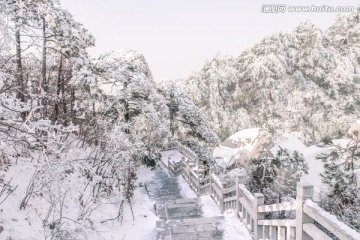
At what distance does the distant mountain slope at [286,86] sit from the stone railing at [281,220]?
14.1m

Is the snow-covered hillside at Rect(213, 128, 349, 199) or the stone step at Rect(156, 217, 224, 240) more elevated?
the snow-covered hillside at Rect(213, 128, 349, 199)

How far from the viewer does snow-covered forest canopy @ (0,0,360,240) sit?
5.75 metres

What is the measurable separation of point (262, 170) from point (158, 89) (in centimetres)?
1039

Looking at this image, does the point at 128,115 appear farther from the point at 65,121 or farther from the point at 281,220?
the point at 281,220

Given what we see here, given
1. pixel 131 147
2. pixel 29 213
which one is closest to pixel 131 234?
pixel 29 213

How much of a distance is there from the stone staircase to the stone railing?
60 cm

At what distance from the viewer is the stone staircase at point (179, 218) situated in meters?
6.52

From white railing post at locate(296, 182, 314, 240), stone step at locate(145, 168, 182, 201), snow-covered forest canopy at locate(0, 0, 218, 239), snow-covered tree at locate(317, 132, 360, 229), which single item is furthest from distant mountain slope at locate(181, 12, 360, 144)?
white railing post at locate(296, 182, 314, 240)

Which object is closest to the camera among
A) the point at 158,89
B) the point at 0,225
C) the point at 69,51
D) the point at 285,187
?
the point at 0,225

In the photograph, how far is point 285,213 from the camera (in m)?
6.75

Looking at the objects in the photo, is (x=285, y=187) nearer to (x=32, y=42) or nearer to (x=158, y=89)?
(x=32, y=42)

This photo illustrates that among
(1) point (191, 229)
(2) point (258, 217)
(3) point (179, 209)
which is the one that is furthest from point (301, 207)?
(3) point (179, 209)

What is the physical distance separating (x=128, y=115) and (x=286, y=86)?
13297 millimetres

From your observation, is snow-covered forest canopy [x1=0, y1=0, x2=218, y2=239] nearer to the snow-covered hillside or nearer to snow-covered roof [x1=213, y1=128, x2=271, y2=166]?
snow-covered roof [x1=213, y1=128, x2=271, y2=166]
